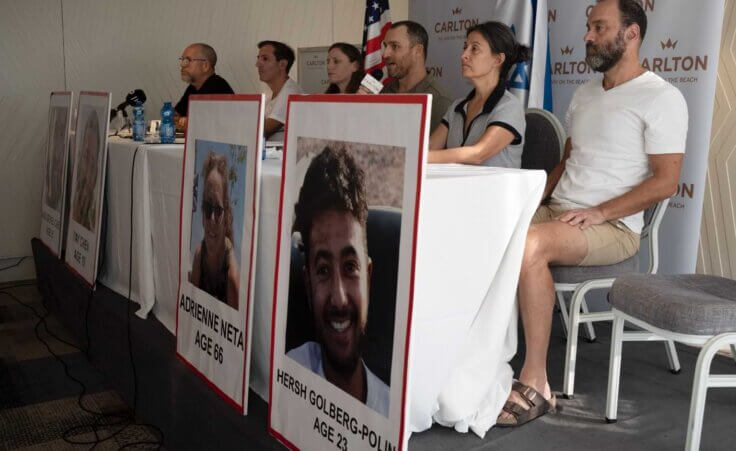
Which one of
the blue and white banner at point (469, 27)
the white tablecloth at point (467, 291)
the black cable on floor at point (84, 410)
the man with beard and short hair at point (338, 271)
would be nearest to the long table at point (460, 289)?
the white tablecloth at point (467, 291)

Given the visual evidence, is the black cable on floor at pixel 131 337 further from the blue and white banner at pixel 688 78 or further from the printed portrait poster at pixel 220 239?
the blue and white banner at pixel 688 78

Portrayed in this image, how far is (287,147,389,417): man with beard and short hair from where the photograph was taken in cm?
138

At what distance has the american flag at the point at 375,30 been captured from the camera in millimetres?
4125

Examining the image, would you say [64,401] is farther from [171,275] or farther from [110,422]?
[171,275]

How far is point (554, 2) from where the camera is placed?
3.47 meters

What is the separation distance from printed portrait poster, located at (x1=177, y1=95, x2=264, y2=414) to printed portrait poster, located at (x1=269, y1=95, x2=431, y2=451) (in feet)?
0.53

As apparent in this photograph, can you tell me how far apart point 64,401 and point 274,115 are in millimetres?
1865

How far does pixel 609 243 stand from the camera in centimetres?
216

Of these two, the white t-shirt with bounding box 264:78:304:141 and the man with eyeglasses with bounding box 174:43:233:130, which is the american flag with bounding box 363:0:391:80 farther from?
the man with eyeglasses with bounding box 174:43:233:130

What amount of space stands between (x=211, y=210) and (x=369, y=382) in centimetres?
79

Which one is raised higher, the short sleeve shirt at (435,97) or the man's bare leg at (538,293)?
the short sleeve shirt at (435,97)

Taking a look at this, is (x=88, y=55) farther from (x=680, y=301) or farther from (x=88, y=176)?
(x=680, y=301)

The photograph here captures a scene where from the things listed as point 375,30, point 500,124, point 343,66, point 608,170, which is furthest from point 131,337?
point 375,30

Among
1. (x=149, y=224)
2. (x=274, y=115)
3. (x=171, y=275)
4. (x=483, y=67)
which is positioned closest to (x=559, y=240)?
(x=483, y=67)
